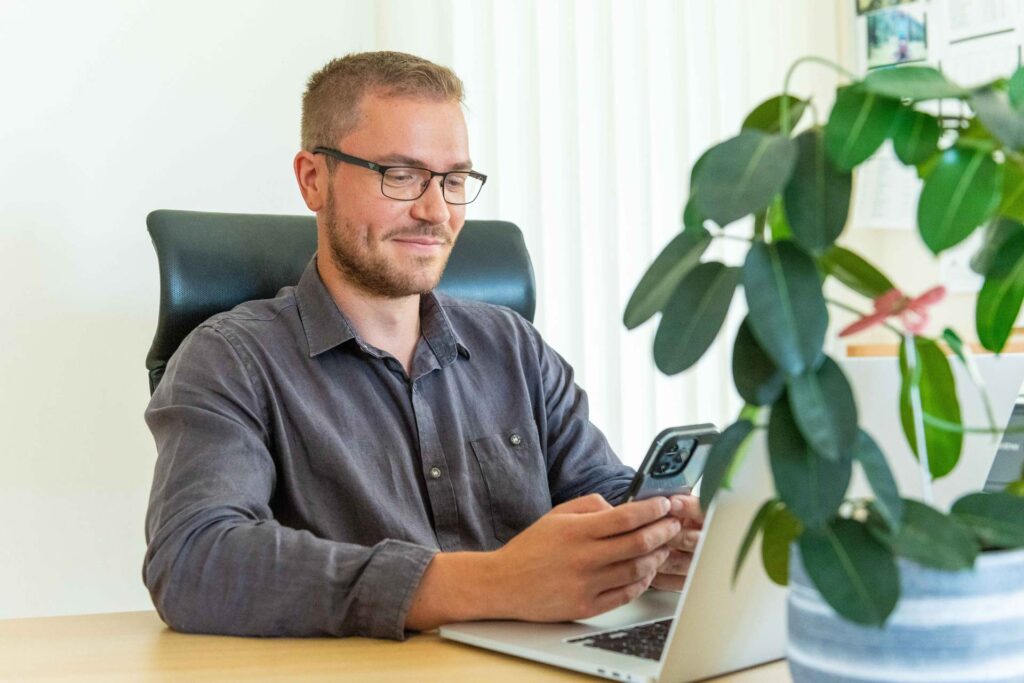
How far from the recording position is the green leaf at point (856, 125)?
578 mm

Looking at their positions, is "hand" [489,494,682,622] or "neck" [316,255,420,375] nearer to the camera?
"hand" [489,494,682,622]

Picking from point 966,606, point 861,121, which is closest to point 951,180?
point 861,121

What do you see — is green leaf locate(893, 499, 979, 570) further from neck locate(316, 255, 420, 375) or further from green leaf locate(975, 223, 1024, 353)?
neck locate(316, 255, 420, 375)

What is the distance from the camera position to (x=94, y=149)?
2180 mm

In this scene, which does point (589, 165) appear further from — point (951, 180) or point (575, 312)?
point (951, 180)

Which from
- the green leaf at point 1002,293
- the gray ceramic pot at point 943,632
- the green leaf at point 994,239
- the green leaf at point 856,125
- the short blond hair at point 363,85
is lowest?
the gray ceramic pot at point 943,632

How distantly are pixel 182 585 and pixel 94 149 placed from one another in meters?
1.26

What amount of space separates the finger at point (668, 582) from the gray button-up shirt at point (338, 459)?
257mm

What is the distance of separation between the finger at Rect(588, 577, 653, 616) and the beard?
28.5 inches

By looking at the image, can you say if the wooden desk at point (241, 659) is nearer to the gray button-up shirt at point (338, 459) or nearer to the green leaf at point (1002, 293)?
the gray button-up shirt at point (338, 459)

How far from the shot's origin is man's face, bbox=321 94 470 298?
166 centimetres

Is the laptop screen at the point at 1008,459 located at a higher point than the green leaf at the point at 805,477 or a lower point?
lower

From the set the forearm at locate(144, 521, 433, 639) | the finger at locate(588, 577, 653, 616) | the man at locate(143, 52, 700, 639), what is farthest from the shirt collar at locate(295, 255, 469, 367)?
the finger at locate(588, 577, 653, 616)

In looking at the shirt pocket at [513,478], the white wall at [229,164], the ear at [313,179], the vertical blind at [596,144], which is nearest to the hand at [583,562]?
the shirt pocket at [513,478]
